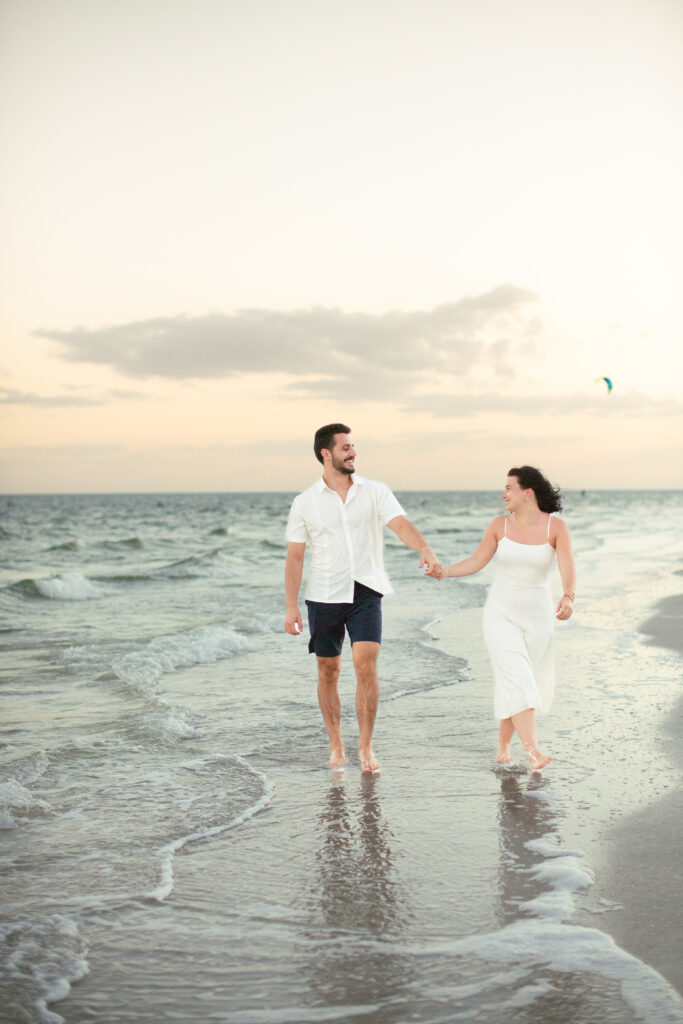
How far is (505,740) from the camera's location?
569 cm

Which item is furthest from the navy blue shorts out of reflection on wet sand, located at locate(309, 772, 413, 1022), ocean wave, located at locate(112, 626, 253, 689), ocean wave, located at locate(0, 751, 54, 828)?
ocean wave, located at locate(112, 626, 253, 689)

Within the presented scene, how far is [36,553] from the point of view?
3447 cm

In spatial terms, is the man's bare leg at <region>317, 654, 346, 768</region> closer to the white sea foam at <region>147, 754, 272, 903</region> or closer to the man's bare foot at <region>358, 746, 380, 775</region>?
the man's bare foot at <region>358, 746, 380, 775</region>

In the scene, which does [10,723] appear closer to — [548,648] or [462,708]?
[462,708]

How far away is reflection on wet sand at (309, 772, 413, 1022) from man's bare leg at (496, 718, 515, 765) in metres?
1.05

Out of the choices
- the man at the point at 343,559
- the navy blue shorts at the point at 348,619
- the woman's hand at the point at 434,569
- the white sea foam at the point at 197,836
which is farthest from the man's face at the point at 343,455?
the white sea foam at the point at 197,836

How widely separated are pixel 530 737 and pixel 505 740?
262mm

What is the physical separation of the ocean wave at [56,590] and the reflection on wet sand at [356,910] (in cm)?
1465

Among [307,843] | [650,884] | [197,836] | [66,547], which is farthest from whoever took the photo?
[66,547]

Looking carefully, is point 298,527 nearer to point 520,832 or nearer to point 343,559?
point 343,559

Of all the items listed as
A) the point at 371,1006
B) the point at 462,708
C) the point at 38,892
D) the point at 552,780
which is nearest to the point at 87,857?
the point at 38,892

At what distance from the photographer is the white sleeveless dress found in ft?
18.5

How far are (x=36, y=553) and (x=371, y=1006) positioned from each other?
33.6 m

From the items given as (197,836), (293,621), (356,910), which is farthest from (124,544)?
(356,910)
